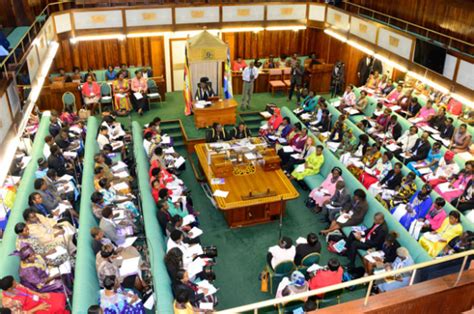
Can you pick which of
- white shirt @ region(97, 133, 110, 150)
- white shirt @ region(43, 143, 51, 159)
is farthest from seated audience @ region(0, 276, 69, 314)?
white shirt @ region(97, 133, 110, 150)

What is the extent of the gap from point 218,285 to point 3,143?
15.5 feet

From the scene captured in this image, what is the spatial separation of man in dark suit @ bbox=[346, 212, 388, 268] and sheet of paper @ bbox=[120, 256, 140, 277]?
13.8ft

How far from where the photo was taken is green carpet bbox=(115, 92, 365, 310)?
28.1 ft

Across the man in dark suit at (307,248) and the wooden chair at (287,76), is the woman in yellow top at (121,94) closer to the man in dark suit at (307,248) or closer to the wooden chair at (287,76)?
the wooden chair at (287,76)

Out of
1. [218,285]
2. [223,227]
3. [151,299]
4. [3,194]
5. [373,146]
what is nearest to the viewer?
[151,299]

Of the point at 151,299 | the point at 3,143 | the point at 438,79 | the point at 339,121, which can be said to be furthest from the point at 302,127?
the point at 3,143

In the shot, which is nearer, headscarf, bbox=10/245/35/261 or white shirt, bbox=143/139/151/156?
headscarf, bbox=10/245/35/261

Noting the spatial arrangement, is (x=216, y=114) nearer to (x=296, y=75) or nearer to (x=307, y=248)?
(x=296, y=75)

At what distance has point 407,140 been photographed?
40.0 ft

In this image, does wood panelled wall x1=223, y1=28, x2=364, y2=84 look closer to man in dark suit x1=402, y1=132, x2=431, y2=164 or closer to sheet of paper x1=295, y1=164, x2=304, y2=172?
man in dark suit x1=402, y1=132, x2=431, y2=164

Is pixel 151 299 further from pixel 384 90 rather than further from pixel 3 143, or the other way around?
pixel 384 90

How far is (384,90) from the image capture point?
1571 cm

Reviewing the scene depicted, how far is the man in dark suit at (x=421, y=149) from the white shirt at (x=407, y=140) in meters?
0.23

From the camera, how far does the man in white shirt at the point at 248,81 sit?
15430 mm
